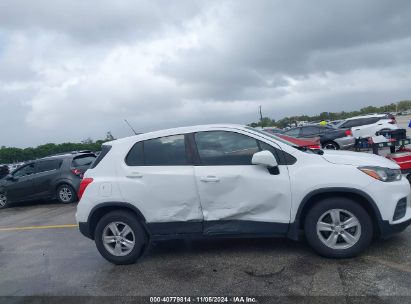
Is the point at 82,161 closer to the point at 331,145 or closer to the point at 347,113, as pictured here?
the point at 331,145

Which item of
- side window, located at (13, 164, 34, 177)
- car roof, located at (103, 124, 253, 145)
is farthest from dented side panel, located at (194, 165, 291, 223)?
side window, located at (13, 164, 34, 177)

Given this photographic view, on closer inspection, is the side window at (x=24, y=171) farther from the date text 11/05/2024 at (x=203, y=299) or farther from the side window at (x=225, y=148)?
the date text 11/05/2024 at (x=203, y=299)

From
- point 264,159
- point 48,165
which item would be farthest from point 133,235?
point 48,165

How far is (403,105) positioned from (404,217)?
100 meters

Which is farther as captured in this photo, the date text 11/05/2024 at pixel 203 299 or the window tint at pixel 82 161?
the window tint at pixel 82 161

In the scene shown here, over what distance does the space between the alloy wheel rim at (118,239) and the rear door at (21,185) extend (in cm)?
811

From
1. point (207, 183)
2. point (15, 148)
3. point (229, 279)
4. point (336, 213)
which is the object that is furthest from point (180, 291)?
point (15, 148)

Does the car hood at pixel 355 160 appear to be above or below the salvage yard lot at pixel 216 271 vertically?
above

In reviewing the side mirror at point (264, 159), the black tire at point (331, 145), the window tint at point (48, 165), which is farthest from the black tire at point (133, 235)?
the black tire at point (331, 145)

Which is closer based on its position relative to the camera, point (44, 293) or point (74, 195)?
point (44, 293)

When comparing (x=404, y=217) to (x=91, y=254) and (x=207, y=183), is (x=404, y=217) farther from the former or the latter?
(x=91, y=254)

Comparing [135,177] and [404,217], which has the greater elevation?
[135,177]

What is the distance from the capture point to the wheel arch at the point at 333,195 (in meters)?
4.16

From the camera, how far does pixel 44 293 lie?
430 cm
